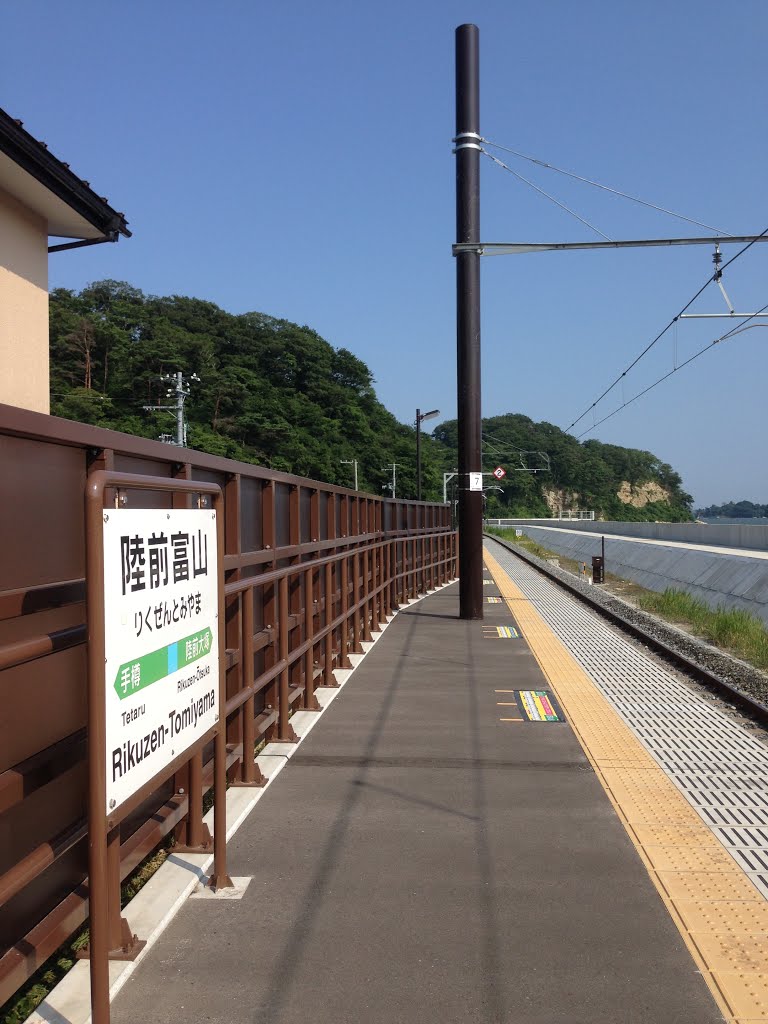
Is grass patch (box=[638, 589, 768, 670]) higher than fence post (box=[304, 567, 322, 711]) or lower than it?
lower

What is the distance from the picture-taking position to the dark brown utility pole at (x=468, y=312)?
14195mm

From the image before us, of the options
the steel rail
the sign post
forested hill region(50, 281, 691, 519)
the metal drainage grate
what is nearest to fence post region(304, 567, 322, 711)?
the metal drainage grate

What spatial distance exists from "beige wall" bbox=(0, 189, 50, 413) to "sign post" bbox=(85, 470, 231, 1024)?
6644 mm

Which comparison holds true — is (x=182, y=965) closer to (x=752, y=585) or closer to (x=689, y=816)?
(x=689, y=816)

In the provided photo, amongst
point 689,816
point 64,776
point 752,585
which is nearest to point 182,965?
point 64,776

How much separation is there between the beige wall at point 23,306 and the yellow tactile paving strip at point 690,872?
642 cm

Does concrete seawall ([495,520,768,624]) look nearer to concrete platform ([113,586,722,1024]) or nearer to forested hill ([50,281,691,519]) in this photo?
concrete platform ([113,586,722,1024])

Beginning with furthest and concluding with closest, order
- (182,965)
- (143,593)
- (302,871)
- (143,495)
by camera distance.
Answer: (302,871) < (143,495) < (182,965) < (143,593)

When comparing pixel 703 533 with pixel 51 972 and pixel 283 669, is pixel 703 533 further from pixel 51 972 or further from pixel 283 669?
pixel 51 972

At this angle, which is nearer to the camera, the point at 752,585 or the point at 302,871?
the point at 302,871

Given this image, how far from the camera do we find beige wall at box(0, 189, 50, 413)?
9.58 m

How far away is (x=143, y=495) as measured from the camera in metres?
4.01

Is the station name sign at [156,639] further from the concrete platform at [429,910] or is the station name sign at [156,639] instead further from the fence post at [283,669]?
the fence post at [283,669]

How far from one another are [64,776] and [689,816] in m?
3.36
